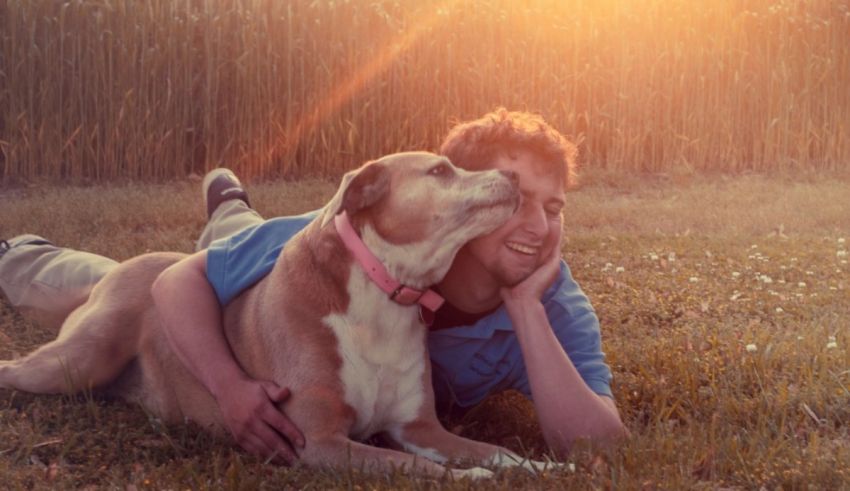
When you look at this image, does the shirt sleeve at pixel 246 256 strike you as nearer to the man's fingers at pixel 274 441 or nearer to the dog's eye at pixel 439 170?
the man's fingers at pixel 274 441

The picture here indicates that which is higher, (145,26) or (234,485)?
(145,26)

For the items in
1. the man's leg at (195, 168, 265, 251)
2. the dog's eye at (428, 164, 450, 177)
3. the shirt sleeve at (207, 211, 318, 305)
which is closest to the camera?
the dog's eye at (428, 164, 450, 177)

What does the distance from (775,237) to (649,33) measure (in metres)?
4.81

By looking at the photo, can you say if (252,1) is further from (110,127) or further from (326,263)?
(326,263)

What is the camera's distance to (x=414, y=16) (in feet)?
40.4

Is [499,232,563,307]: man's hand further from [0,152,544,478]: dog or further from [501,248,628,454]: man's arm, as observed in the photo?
[0,152,544,478]: dog

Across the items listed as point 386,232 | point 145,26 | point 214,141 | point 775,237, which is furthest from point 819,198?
point 386,232

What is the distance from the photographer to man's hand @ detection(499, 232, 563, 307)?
4098mm

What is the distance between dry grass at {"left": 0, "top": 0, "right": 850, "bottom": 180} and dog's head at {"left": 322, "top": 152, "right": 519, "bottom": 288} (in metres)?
8.02

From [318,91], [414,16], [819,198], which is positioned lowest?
[819,198]

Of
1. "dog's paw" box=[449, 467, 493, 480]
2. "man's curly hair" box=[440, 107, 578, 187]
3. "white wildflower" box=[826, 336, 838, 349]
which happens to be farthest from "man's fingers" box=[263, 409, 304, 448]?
"white wildflower" box=[826, 336, 838, 349]

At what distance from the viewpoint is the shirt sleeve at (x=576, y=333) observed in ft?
14.1

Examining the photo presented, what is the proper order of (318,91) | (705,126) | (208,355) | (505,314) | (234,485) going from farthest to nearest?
Answer: (705,126), (318,91), (505,314), (208,355), (234,485)

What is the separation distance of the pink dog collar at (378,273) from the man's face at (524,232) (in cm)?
39
